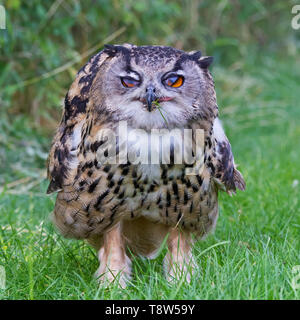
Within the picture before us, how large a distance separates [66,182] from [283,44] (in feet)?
23.3

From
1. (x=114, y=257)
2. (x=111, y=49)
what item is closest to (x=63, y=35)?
(x=111, y=49)

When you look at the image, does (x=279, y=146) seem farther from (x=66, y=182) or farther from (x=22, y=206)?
(x=66, y=182)

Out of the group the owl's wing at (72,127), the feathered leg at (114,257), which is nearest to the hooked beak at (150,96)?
the owl's wing at (72,127)

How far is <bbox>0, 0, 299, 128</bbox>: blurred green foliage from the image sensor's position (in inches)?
218

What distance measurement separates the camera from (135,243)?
141 inches

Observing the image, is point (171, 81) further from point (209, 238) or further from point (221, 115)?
point (221, 115)

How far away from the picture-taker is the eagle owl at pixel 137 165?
9.69 feet

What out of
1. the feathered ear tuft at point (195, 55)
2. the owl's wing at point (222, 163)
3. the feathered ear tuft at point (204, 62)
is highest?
the feathered ear tuft at point (195, 55)

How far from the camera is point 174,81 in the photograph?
9.67ft

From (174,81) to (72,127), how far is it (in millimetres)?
734

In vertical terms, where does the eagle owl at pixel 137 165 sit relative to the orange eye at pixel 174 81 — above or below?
below

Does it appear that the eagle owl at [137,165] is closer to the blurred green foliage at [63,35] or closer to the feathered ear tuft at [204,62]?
the feathered ear tuft at [204,62]

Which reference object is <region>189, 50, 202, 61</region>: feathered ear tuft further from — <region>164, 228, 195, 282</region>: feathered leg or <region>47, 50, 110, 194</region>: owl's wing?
<region>164, 228, 195, 282</region>: feathered leg

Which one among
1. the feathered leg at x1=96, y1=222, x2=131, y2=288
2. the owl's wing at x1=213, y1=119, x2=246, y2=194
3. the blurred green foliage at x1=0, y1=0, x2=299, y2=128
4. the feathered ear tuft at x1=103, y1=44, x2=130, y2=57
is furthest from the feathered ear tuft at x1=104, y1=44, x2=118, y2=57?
the blurred green foliage at x1=0, y1=0, x2=299, y2=128
